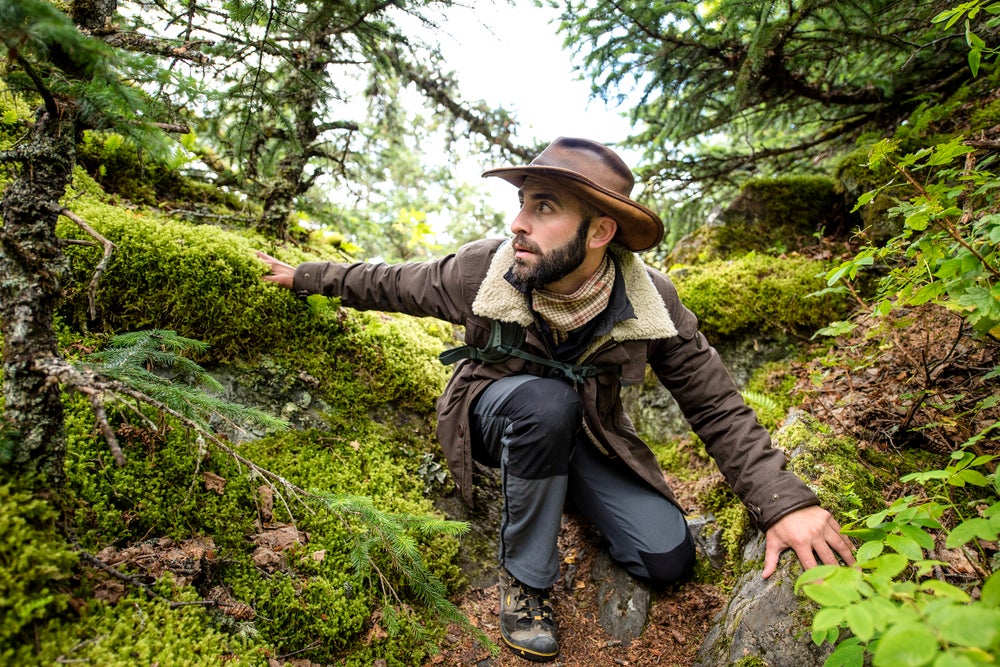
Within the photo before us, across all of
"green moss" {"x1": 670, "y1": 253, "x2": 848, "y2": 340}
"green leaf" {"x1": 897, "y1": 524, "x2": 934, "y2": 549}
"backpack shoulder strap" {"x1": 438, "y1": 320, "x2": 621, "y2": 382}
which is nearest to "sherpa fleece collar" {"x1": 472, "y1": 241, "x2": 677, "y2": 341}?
"backpack shoulder strap" {"x1": 438, "y1": 320, "x2": 621, "y2": 382}

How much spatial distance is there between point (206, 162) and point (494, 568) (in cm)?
491

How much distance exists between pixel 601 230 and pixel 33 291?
308 cm

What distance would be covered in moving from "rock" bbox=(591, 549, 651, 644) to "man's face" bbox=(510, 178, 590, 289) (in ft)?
6.96

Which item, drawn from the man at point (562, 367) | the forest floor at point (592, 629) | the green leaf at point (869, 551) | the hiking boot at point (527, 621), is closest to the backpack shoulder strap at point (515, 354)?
the man at point (562, 367)

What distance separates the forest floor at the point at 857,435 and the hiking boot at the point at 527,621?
86 mm

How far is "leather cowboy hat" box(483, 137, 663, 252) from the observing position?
10.9ft

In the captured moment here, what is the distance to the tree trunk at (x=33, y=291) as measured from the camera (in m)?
1.67

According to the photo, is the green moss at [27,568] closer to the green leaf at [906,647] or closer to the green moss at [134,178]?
the green leaf at [906,647]

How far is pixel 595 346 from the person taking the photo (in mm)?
3428

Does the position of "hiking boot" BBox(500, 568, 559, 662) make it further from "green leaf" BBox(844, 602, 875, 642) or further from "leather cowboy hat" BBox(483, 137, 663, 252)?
"leather cowboy hat" BBox(483, 137, 663, 252)

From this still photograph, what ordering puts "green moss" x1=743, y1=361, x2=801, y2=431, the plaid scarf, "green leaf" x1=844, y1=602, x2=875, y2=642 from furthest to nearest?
"green moss" x1=743, y1=361, x2=801, y2=431, the plaid scarf, "green leaf" x1=844, y1=602, x2=875, y2=642

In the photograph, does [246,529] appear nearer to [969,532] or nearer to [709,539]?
[969,532]

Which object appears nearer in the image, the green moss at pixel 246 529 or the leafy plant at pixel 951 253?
the leafy plant at pixel 951 253

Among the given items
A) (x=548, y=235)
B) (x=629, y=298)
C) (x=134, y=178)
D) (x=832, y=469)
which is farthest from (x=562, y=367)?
(x=134, y=178)
